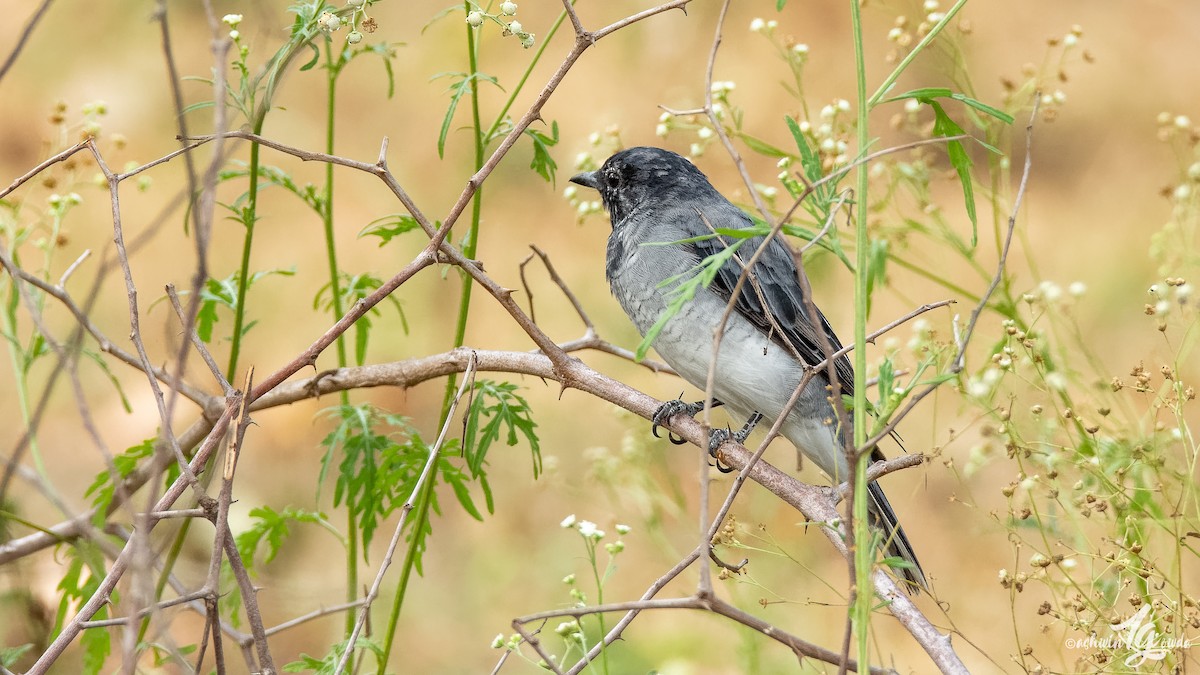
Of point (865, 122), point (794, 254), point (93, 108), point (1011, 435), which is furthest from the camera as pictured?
point (93, 108)

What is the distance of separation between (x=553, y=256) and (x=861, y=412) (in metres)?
6.30

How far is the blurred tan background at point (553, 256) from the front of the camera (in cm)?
603

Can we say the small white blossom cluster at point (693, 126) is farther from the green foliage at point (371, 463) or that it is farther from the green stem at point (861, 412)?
the green stem at point (861, 412)

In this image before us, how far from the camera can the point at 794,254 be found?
1.79 metres

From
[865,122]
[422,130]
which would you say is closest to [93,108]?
[865,122]

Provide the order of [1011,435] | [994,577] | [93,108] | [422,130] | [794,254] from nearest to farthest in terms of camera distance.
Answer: [794,254] → [1011,435] → [93,108] → [994,577] → [422,130]

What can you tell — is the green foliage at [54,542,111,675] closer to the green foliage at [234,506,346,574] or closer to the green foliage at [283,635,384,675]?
the green foliage at [234,506,346,574]

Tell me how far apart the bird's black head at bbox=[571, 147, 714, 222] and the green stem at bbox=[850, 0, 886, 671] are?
2669 mm

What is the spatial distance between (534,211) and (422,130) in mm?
1175

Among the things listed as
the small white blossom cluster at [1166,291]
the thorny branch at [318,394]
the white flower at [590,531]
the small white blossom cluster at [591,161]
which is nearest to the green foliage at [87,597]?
the thorny branch at [318,394]

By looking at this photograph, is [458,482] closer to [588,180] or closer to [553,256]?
[588,180]

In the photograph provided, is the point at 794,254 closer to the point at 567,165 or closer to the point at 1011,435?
the point at 1011,435

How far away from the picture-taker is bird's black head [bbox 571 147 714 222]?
15.3ft

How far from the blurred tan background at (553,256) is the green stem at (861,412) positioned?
8.98 feet
